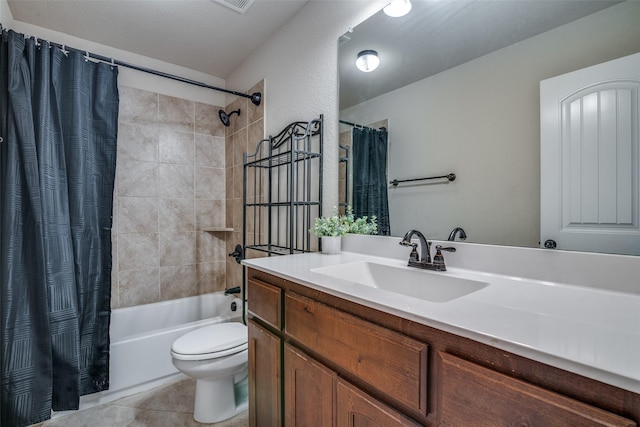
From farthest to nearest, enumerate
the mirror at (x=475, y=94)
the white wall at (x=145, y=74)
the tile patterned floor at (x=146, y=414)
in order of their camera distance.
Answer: the white wall at (x=145, y=74)
the tile patterned floor at (x=146, y=414)
the mirror at (x=475, y=94)

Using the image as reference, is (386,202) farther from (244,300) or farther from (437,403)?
(244,300)

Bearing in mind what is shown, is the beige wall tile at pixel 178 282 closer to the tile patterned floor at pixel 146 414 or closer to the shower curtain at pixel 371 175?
the tile patterned floor at pixel 146 414

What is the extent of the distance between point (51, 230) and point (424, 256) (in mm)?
2031

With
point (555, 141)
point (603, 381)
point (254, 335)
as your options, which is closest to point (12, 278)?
point (254, 335)

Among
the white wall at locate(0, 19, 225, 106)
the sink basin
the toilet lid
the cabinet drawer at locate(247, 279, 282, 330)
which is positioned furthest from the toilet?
the white wall at locate(0, 19, 225, 106)

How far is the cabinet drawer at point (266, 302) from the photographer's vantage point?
3.53 ft

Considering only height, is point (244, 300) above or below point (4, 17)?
below

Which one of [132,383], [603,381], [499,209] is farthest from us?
[132,383]

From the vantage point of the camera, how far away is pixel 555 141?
873 millimetres

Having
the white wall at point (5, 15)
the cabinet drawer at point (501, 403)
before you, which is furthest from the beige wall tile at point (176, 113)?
the cabinet drawer at point (501, 403)

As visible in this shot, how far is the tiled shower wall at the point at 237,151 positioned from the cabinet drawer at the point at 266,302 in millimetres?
1340

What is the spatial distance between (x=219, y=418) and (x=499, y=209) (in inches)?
69.9

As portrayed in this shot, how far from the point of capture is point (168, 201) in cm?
249

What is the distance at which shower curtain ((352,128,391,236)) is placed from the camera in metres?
1.38
